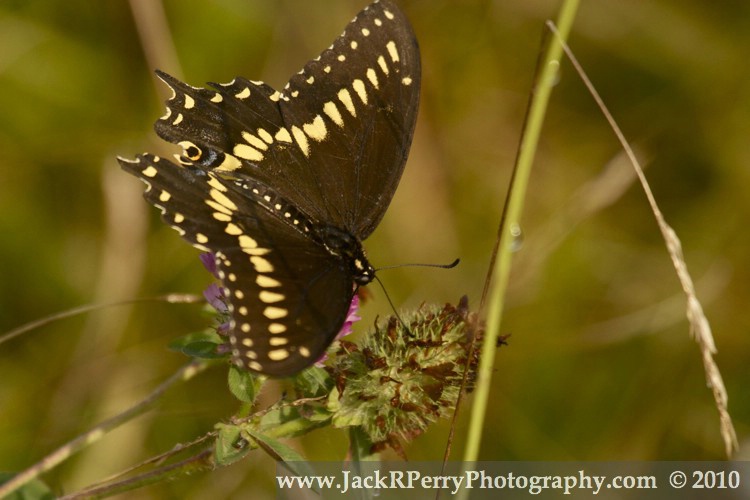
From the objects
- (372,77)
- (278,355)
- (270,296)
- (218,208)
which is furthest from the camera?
(372,77)

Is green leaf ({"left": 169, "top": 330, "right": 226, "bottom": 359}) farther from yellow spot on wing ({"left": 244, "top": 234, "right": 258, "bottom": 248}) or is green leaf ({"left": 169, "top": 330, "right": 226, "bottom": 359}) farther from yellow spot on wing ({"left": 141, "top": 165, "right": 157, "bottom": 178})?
yellow spot on wing ({"left": 141, "top": 165, "right": 157, "bottom": 178})

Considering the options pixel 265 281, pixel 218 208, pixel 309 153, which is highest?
pixel 309 153

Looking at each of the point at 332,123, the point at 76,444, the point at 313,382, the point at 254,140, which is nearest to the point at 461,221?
the point at 332,123

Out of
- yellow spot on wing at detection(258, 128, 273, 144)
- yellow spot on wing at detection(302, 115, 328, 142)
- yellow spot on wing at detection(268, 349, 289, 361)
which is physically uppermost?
yellow spot on wing at detection(302, 115, 328, 142)

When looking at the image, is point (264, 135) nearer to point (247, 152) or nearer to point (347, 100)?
point (247, 152)

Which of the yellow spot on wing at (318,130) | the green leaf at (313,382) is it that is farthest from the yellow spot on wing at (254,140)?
the green leaf at (313,382)

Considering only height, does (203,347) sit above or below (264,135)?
below

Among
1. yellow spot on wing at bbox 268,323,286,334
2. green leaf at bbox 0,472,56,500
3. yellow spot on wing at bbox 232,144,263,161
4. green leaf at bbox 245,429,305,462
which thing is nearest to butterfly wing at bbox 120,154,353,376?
yellow spot on wing at bbox 268,323,286,334
